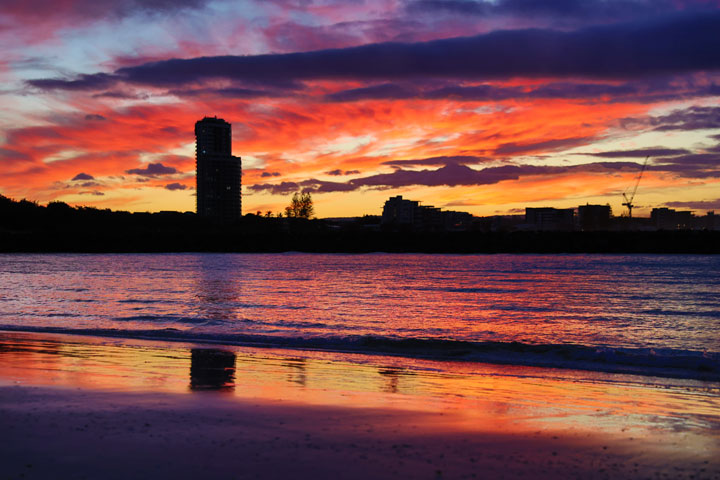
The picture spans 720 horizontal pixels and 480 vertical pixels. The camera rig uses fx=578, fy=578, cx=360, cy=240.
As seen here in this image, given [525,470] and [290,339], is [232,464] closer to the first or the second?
[525,470]

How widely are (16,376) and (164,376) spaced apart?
3067 mm

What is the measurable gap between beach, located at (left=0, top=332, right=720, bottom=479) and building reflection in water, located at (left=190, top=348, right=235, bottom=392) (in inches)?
3.6

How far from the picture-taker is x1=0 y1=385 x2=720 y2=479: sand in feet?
21.6

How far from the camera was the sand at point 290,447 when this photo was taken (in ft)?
21.6

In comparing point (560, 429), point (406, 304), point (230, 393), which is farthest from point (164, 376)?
point (406, 304)

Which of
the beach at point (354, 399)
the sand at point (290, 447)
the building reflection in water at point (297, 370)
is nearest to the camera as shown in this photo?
the sand at point (290, 447)

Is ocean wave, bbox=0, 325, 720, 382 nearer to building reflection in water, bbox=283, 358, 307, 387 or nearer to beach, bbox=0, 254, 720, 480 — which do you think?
beach, bbox=0, 254, 720, 480

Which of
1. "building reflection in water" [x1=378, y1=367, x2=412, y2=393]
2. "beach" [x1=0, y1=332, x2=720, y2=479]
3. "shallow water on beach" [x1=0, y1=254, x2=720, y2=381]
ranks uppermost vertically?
"beach" [x1=0, y1=332, x2=720, y2=479]

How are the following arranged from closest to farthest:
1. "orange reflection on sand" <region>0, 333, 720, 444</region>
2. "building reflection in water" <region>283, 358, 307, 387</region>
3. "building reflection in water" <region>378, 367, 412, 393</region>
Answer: "orange reflection on sand" <region>0, 333, 720, 444</region>
"building reflection in water" <region>378, 367, 412, 393</region>
"building reflection in water" <region>283, 358, 307, 387</region>

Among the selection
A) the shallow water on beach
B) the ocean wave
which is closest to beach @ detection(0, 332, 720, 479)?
the ocean wave

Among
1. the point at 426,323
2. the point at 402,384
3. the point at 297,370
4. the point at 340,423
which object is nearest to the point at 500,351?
the point at 402,384

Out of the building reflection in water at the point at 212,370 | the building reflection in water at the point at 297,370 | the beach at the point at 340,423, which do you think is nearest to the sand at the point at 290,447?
the beach at the point at 340,423

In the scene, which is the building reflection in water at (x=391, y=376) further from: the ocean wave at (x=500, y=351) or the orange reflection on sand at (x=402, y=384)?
the ocean wave at (x=500, y=351)

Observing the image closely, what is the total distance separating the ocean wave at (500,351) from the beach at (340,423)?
2.53 metres
